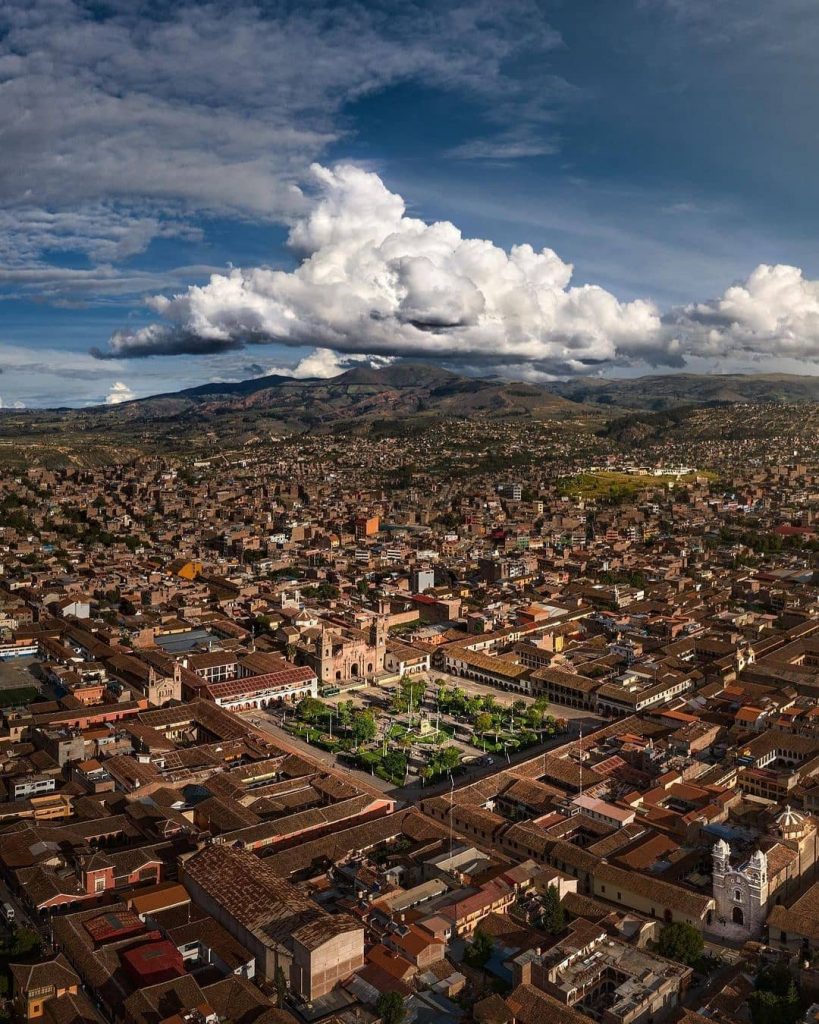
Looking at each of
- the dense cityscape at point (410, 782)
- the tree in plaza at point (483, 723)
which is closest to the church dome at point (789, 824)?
the dense cityscape at point (410, 782)

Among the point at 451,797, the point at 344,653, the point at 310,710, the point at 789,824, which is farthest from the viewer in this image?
the point at 344,653

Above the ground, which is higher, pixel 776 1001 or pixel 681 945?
pixel 776 1001

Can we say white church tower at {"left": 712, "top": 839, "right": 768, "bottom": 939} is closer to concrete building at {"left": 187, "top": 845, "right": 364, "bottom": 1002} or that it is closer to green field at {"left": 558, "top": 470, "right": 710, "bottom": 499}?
concrete building at {"left": 187, "top": 845, "right": 364, "bottom": 1002}

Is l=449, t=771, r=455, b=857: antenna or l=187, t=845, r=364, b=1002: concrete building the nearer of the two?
l=187, t=845, r=364, b=1002: concrete building

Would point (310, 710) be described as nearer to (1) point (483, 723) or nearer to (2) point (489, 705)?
(1) point (483, 723)

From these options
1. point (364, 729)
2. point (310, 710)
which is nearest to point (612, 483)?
point (310, 710)

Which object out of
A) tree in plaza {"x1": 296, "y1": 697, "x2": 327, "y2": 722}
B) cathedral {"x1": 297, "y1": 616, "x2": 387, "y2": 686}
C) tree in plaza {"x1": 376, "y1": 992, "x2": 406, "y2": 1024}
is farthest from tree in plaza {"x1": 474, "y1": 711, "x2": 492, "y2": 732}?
tree in plaza {"x1": 376, "y1": 992, "x2": 406, "y2": 1024}

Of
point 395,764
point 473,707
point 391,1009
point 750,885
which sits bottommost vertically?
point 395,764

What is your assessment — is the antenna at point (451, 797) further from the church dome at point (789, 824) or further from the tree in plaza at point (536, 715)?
the church dome at point (789, 824)
